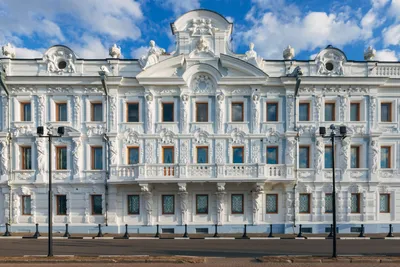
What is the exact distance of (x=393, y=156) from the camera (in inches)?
741

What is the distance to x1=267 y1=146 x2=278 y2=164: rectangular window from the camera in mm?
18781

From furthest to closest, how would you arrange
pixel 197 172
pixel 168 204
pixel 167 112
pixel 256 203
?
pixel 167 112, pixel 168 204, pixel 256 203, pixel 197 172

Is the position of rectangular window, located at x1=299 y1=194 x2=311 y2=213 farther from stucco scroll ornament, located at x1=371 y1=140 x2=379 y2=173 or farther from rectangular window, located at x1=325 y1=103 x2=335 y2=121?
rectangular window, located at x1=325 y1=103 x2=335 y2=121

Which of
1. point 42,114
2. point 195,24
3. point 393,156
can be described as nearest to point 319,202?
point 393,156

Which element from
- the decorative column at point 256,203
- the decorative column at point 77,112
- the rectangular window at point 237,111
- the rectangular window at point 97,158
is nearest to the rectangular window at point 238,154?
the rectangular window at point 237,111

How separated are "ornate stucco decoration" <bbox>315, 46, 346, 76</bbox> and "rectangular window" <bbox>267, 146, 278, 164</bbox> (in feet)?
20.7

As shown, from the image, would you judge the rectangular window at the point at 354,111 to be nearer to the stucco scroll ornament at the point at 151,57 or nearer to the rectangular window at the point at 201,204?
the rectangular window at the point at 201,204

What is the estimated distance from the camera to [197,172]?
1780 cm

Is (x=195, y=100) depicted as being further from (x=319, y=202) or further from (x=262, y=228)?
(x=319, y=202)

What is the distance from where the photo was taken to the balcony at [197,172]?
57.9ft

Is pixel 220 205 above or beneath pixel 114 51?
beneath

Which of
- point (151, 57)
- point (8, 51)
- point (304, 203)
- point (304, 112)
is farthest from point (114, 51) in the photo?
point (304, 203)

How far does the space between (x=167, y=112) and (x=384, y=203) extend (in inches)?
675

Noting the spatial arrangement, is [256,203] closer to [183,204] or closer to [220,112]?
[183,204]
